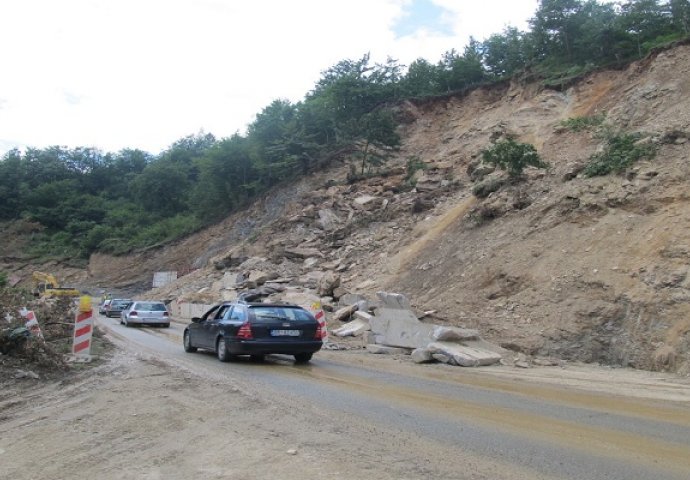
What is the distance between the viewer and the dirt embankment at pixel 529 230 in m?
13.8

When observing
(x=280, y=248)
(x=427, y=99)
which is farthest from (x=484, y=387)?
(x=427, y=99)

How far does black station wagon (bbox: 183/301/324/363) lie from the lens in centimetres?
1211

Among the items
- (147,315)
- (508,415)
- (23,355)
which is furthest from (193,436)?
(147,315)

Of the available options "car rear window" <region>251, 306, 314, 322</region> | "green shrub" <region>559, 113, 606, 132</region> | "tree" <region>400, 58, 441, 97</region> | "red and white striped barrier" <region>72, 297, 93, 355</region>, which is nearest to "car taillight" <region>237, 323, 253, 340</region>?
"car rear window" <region>251, 306, 314, 322</region>

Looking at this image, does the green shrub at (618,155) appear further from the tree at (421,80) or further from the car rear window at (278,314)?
the tree at (421,80)

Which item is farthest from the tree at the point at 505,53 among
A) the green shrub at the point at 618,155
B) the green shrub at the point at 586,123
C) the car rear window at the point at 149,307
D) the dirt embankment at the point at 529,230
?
the car rear window at the point at 149,307

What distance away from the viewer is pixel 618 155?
19.6 m

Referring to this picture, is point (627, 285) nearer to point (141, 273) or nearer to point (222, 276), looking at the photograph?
point (222, 276)

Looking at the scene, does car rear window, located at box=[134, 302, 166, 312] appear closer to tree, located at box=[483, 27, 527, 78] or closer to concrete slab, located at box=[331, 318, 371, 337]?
concrete slab, located at box=[331, 318, 371, 337]

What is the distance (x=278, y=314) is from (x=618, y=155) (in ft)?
46.0

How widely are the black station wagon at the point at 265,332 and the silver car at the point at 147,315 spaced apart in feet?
47.0

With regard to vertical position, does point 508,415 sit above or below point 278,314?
below

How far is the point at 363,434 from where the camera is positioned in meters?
6.00

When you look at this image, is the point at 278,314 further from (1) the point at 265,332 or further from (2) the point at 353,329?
(2) the point at 353,329
